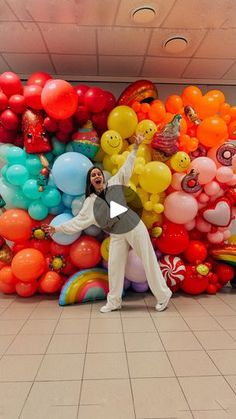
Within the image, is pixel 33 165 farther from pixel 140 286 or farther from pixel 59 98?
pixel 140 286

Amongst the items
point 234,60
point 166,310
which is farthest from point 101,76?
point 166,310

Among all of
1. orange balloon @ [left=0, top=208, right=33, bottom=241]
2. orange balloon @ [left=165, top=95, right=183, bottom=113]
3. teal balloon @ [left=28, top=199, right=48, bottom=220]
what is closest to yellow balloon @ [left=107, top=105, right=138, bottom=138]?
orange balloon @ [left=165, top=95, right=183, bottom=113]

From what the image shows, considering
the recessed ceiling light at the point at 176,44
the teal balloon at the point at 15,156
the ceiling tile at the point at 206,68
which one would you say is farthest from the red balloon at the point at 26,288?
the ceiling tile at the point at 206,68

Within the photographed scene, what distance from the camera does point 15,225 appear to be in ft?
10.3

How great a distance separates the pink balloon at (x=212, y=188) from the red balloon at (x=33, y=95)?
6.63 ft

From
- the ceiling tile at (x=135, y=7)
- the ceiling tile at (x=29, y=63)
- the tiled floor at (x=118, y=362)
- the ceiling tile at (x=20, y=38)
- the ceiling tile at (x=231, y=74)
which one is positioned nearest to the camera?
the tiled floor at (x=118, y=362)

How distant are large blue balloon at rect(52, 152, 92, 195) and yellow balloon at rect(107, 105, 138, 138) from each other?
0.49 metres

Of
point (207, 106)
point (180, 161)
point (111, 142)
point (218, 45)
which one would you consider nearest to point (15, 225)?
point (111, 142)

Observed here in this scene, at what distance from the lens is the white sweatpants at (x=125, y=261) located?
9.68 ft

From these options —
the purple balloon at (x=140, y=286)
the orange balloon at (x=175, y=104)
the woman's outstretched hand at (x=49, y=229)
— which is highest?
the orange balloon at (x=175, y=104)

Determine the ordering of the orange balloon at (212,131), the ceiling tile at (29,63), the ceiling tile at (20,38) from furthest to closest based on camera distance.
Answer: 1. the ceiling tile at (29,63)
2. the orange balloon at (212,131)
3. the ceiling tile at (20,38)

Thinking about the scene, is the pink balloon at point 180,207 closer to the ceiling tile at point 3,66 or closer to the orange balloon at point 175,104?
the orange balloon at point 175,104

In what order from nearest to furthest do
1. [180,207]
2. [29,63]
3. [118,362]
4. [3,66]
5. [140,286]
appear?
[118,362] → [180,207] → [140,286] → [29,63] → [3,66]

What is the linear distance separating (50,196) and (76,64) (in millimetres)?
1711
